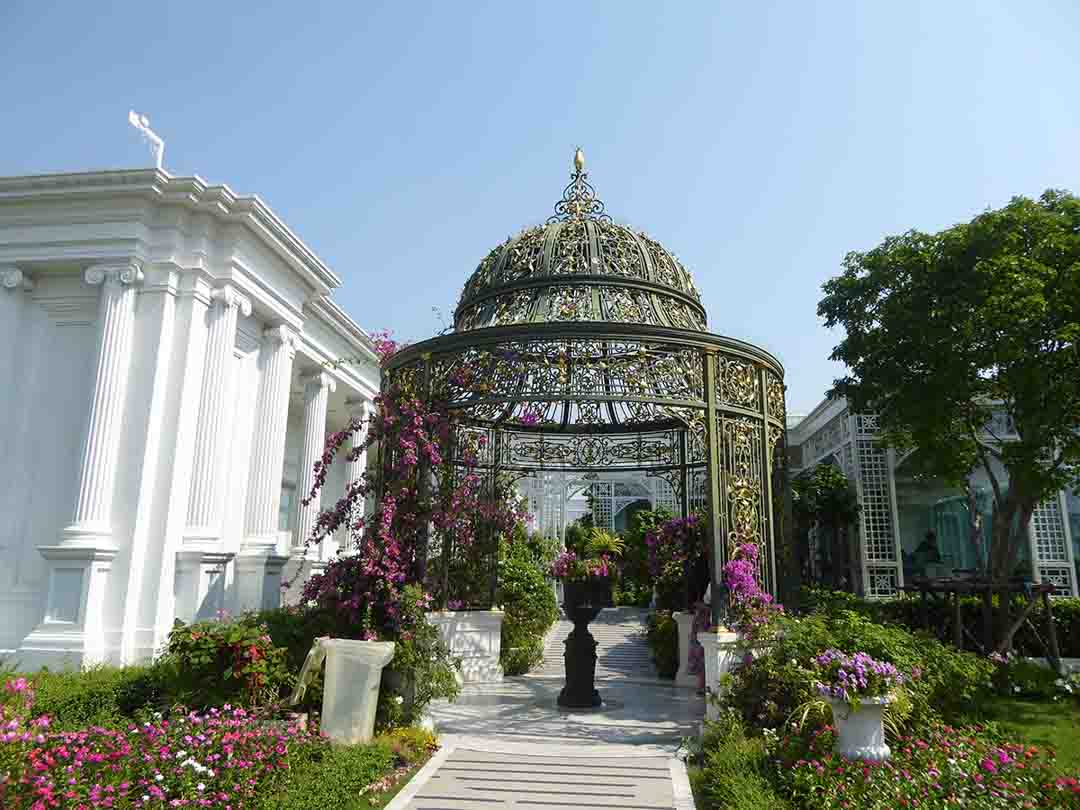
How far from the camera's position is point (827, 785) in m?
4.66

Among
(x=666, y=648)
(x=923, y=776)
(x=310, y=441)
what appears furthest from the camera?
(x=310, y=441)

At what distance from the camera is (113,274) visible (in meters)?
10.5

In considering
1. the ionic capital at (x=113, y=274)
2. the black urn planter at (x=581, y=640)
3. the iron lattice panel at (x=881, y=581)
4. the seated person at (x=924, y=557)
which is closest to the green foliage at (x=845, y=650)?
the black urn planter at (x=581, y=640)

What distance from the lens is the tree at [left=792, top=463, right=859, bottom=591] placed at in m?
14.8

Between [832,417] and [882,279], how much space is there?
662 cm

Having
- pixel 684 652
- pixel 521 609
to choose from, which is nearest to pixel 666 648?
pixel 684 652

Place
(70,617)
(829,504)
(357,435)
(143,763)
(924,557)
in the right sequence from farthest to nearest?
(357,435)
(924,557)
(829,504)
(70,617)
(143,763)

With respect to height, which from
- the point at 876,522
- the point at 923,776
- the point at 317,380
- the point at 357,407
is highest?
the point at 357,407

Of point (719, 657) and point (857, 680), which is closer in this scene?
point (857, 680)

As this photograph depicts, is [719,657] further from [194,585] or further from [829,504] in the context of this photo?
[829,504]

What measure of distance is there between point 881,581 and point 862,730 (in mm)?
9755

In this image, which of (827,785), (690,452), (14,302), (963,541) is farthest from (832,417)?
(14,302)

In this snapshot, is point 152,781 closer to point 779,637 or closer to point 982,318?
point 779,637

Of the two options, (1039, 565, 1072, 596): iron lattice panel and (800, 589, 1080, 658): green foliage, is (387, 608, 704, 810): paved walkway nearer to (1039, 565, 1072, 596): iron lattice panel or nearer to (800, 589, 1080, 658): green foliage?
(800, 589, 1080, 658): green foliage
